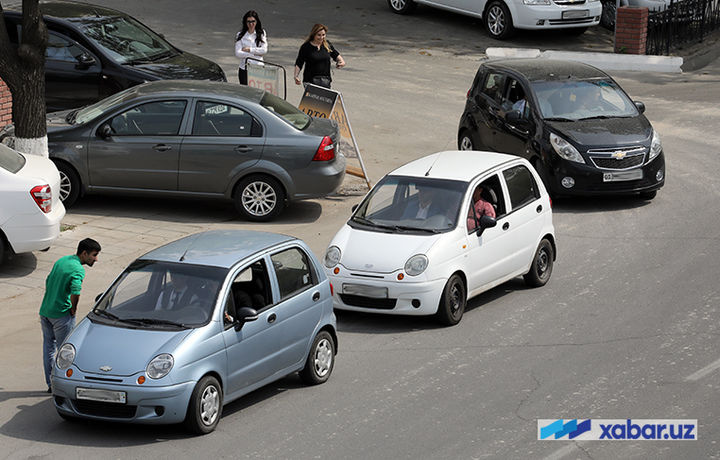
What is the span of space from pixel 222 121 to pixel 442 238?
16.0ft

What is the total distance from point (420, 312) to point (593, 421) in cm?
290

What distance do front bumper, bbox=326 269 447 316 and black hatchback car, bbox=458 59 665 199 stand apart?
18.3ft

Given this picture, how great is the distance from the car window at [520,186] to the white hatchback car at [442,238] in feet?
0.04

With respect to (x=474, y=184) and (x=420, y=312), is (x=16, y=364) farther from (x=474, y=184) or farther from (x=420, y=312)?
(x=474, y=184)

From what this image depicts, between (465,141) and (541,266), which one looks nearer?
(541,266)

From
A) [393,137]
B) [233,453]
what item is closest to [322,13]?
[393,137]

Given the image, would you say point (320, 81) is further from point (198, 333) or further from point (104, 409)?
point (104, 409)

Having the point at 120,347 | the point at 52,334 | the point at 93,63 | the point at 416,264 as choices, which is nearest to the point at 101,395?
the point at 120,347

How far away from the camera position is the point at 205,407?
9484mm

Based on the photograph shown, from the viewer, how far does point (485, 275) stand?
43.1ft

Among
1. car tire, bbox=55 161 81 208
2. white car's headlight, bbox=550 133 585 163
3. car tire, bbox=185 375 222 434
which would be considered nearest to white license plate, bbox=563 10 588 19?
white car's headlight, bbox=550 133 585 163

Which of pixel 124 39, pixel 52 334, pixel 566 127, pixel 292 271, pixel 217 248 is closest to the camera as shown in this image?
pixel 52 334

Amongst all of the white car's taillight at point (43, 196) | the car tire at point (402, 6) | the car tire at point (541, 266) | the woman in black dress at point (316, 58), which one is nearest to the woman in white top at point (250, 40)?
the woman in black dress at point (316, 58)

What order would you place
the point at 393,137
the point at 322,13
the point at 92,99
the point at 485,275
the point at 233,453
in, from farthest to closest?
1. the point at 322,13
2. the point at 393,137
3. the point at 92,99
4. the point at 485,275
5. the point at 233,453
